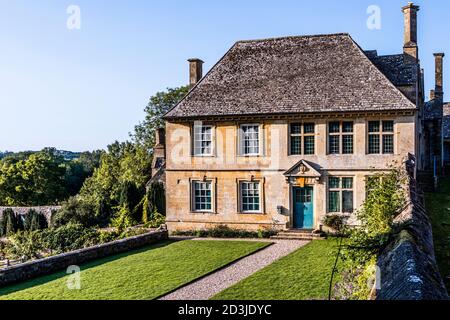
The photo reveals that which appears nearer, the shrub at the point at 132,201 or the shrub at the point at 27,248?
the shrub at the point at 27,248

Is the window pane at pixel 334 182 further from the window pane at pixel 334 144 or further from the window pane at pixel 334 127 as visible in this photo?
the window pane at pixel 334 127

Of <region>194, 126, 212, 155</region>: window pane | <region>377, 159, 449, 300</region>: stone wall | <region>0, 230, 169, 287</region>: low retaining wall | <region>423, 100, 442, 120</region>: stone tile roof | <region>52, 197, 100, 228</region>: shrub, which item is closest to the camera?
<region>377, 159, 449, 300</region>: stone wall

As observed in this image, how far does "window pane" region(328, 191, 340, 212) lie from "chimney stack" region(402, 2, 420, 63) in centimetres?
872

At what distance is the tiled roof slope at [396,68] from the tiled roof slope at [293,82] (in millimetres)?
1487

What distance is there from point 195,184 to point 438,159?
21983 mm

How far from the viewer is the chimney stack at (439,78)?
131ft

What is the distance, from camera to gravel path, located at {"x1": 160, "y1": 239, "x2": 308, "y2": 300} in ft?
50.3

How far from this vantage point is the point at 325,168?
26062mm

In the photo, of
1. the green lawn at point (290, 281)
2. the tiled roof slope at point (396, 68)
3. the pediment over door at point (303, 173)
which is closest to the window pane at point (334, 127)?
the pediment over door at point (303, 173)

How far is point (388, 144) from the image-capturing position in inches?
990

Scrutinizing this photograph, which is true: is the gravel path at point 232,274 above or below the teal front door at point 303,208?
below

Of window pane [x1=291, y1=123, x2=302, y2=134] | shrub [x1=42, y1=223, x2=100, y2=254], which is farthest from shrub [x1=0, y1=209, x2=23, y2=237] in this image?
window pane [x1=291, y1=123, x2=302, y2=134]

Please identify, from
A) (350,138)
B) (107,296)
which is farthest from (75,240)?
(350,138)

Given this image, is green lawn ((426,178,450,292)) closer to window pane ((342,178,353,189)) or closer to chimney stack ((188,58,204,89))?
window pane ((342,178,353,189))
